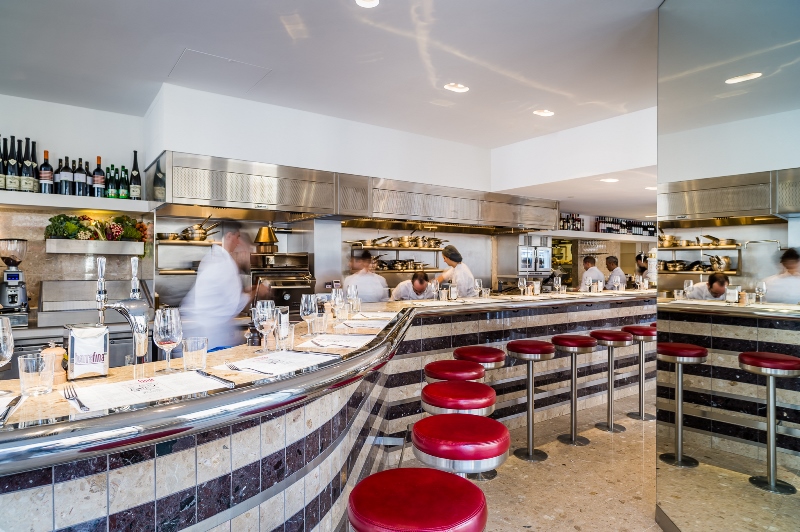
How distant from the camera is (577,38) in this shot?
3.65m

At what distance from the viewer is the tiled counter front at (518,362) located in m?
4.09

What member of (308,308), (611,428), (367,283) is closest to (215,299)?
(367,283)

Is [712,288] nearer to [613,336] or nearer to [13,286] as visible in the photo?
[613,336]

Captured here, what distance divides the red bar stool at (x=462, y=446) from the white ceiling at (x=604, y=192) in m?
4.64

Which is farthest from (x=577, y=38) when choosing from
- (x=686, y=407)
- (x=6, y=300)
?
(x=6, y=300)

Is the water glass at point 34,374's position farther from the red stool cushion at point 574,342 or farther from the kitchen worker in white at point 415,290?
the kitchen worker in white at point 415,290

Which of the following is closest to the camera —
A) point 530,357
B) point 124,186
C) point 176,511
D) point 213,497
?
point 176,511

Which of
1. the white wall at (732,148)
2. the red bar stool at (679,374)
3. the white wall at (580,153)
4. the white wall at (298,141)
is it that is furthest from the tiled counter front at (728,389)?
the white wall at (298,141)

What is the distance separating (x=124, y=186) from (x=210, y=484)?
182 inches

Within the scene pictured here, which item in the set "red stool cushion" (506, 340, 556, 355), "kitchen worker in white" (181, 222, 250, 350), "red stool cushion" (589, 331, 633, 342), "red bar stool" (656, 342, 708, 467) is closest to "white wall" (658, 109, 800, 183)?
"red bar stool" (656, 342, 708, 467)

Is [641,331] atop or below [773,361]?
below

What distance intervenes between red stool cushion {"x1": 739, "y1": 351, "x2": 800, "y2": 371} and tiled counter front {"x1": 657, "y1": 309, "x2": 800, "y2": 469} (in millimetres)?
27

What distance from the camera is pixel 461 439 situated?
1.91 metres

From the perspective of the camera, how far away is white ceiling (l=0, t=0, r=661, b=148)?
3275 millimetres
